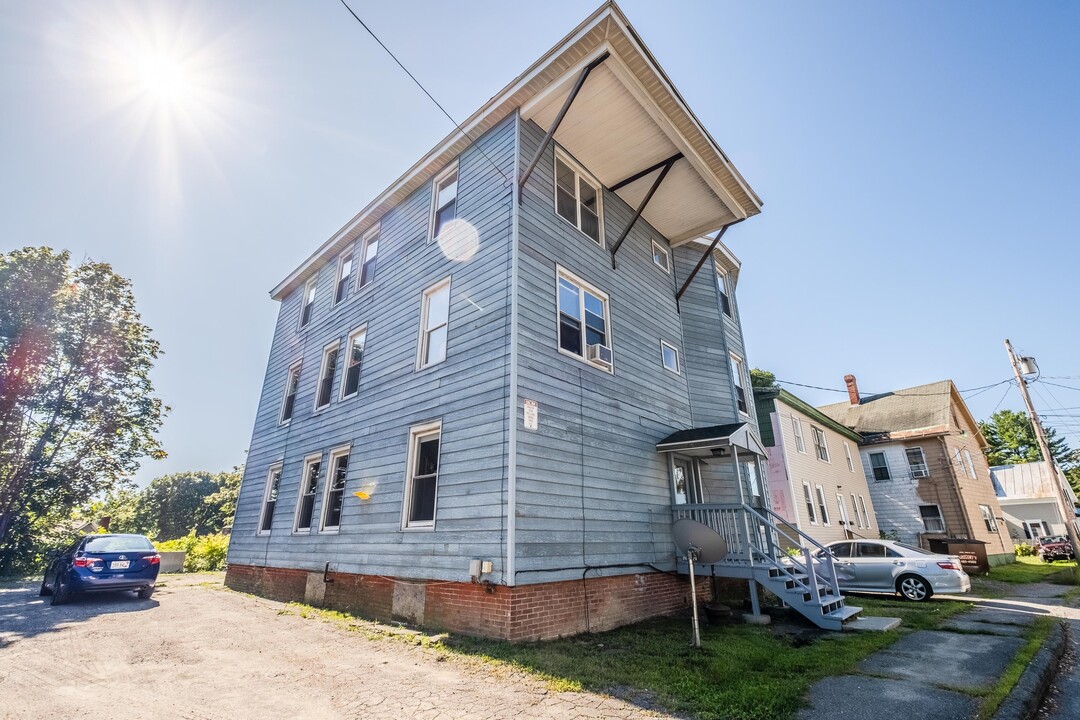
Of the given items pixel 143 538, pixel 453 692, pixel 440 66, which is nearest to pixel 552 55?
pixel 440 66

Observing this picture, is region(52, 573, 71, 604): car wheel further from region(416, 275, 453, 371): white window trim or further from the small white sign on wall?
the small white sign on wall

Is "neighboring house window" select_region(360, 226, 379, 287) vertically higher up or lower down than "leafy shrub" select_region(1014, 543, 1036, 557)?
higher up

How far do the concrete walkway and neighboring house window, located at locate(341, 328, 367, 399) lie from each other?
10083mm

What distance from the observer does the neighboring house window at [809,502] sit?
19.2 metres

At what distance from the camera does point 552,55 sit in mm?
8523

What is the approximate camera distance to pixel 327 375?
12680 mm

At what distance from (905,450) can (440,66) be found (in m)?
30.1

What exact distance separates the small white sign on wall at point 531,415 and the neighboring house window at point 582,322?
1.46 metres

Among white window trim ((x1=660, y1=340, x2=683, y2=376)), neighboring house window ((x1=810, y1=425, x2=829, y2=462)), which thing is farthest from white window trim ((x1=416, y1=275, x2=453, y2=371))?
neighboring house window ((x1=810, y1=425, x2=829, y2=462))

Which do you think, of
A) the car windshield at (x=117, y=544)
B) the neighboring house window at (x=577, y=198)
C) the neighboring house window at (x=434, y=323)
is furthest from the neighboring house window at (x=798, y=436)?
the car windshield at (x=117, y=544)

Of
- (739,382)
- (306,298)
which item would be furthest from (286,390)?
(739,382)

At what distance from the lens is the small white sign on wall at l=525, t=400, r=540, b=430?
730 cm

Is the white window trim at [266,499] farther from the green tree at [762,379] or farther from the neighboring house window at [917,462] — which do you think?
the neighboring house window at [917,462]

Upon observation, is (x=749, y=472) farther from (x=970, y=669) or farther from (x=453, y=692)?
(x=453, y=692)
